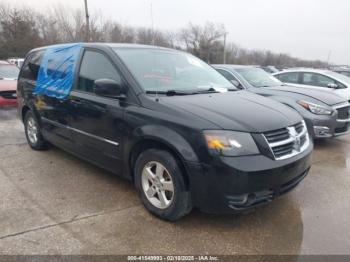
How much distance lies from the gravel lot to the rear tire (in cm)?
88

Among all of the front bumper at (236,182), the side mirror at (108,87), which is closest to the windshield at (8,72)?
the side mirror at (108,87)

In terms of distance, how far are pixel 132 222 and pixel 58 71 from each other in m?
2.50

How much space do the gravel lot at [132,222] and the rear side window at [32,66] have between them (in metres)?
1.62

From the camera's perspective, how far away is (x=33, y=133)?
5.38m

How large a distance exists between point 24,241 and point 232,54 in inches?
2597

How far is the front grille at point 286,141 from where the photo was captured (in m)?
2.88

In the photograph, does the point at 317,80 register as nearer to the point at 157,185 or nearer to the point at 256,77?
the point at 256,77

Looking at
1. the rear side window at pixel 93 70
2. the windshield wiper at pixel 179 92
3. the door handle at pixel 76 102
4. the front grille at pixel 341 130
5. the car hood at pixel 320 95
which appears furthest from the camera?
the car hood at pixel 320 95

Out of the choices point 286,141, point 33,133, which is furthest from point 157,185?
point 33,133

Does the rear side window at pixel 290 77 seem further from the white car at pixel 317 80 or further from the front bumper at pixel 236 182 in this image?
the front bumper at pixel 236 182

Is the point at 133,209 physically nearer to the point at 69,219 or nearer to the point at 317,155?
the point at 69,219

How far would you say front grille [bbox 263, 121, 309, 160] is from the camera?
288 cm

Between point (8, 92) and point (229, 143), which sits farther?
point (8, 92)

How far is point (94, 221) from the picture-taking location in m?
3.14
